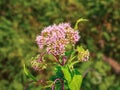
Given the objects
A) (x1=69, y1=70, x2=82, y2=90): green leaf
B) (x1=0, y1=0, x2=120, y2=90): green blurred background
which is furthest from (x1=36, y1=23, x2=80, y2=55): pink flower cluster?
(x1=0, y1=0, x2=120, y2=90): green blurred background

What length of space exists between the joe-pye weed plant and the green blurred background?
3.06 metres

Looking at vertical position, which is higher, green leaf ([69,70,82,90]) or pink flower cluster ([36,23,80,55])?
pink flower cluster ([36,23,80,55])

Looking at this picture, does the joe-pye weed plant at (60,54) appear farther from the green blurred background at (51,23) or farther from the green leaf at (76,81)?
the green blurred background at (51,23)

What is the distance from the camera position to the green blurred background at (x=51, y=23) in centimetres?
503

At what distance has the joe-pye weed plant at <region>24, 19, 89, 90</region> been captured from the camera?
5.75ft

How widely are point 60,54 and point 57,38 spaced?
0.06 m

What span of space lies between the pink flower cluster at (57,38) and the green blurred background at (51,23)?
3160 mm

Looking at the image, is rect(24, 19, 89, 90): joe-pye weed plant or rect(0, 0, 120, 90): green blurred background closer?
rect(24, 19, 89, 90): joe-pye weed plant

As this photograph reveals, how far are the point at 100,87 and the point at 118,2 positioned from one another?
1.05 metres

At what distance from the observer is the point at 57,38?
5.75 feet

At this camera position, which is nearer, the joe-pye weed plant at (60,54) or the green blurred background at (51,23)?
the joe-pye weed plant at (60,54)

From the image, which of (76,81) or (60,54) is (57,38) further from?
(76,81)

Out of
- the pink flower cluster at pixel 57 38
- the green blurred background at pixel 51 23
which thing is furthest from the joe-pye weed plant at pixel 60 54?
the green blurred background at pixel 51 23

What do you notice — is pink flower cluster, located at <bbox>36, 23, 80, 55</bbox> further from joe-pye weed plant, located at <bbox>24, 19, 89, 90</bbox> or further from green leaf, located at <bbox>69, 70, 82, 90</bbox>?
green leaf, located at <bbox>69, 70, 82, 90</bbox>
